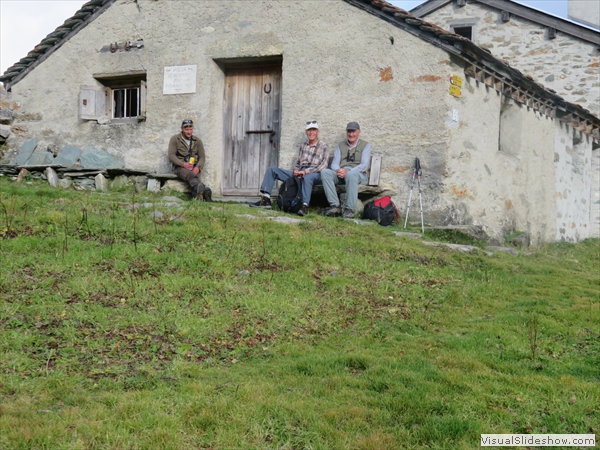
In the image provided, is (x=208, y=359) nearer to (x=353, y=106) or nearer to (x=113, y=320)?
(x=113, y=320)

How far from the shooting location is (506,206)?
1103 cm

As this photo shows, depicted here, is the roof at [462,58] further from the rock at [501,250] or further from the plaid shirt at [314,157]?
the rock at [501,250]

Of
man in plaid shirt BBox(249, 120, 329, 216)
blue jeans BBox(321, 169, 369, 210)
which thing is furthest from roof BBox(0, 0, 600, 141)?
blue jeans BBox(321, 169, 369, 210)

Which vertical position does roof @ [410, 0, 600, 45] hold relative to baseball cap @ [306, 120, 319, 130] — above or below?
above

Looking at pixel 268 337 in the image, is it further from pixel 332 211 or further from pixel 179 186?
pixel 179 186

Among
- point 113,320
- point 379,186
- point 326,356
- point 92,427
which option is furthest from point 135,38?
point 92,427

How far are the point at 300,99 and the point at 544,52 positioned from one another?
7.21 m

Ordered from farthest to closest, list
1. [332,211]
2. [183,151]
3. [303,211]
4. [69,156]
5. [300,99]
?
[69,156], [183,151], [300,99], [332,211], [303,211]

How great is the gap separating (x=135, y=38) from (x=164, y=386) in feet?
30.2

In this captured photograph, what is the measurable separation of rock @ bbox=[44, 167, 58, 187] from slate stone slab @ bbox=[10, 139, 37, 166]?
104 cm

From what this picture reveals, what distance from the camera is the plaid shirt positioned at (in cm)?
973

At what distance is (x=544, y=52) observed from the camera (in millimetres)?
14617

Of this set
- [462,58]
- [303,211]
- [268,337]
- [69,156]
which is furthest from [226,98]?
[268,337]

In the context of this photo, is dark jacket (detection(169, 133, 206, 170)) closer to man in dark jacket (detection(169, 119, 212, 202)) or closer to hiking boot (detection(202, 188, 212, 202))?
man in dark jacket (detection(169, 119, 212, 202))
